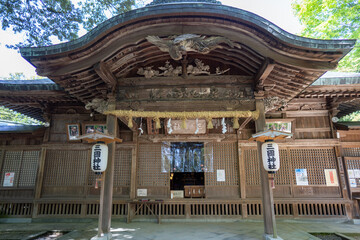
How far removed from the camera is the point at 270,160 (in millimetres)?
5969

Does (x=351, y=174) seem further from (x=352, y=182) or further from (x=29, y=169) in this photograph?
(x=29, y=169)

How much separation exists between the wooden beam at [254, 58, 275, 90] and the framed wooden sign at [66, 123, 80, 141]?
753 centimetres

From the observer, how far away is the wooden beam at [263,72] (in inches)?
224

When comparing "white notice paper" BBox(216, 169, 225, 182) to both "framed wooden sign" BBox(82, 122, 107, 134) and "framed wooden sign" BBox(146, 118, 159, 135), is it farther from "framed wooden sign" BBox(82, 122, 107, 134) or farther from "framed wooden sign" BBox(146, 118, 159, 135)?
"framed wooden sign" BBox(82, 122, 107, 134)

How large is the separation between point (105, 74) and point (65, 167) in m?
5.52

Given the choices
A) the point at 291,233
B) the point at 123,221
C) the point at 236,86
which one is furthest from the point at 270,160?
the point at 123,221

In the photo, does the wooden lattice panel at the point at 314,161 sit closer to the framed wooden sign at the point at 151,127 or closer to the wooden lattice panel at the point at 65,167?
the framed wooden sign at the point at 151,127

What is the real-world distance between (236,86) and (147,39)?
10.1ft

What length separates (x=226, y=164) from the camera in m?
9.38

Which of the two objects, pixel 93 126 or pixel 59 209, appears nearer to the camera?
pixel 59 209

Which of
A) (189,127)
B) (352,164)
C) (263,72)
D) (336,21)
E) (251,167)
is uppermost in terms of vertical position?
(336,21)

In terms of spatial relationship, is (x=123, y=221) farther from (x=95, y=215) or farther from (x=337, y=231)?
(x=337, y=231)

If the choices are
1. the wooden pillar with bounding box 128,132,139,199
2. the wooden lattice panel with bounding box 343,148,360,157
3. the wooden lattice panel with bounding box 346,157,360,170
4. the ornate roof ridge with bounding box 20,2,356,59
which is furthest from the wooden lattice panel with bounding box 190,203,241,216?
the ornate roof ridge with bounding box 20,2,356,59

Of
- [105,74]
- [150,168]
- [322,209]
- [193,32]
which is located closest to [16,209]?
[150,168]
